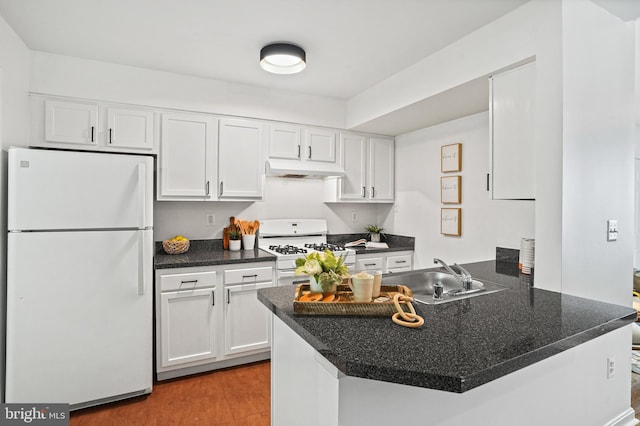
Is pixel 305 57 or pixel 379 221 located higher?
pixel 305 57

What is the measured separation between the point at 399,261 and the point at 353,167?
1089mm

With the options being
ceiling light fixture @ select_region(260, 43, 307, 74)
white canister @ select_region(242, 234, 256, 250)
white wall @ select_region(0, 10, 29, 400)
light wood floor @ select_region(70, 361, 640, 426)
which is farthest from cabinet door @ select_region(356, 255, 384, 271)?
white wall @ select_region(0, 10, 29, 400)

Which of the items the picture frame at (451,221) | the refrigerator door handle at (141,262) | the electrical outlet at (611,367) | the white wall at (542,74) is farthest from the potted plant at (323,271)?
the picture frame at (451,221)

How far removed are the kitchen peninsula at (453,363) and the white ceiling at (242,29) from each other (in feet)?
5.12

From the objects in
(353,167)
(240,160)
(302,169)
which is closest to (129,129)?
(240,160)

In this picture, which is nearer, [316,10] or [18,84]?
[316,10]

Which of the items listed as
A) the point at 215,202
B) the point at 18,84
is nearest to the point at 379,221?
the point at 215,202

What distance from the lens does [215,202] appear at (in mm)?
3365

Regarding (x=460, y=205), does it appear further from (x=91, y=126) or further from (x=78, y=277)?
(x=91, y=126)

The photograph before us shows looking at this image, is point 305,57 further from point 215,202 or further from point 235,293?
point 235,293

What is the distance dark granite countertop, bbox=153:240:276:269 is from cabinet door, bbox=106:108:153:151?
88cm

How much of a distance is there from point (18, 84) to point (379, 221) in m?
3.43

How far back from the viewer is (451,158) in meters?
3.25

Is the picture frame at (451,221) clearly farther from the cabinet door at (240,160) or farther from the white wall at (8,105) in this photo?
the white wall at (8,105)
